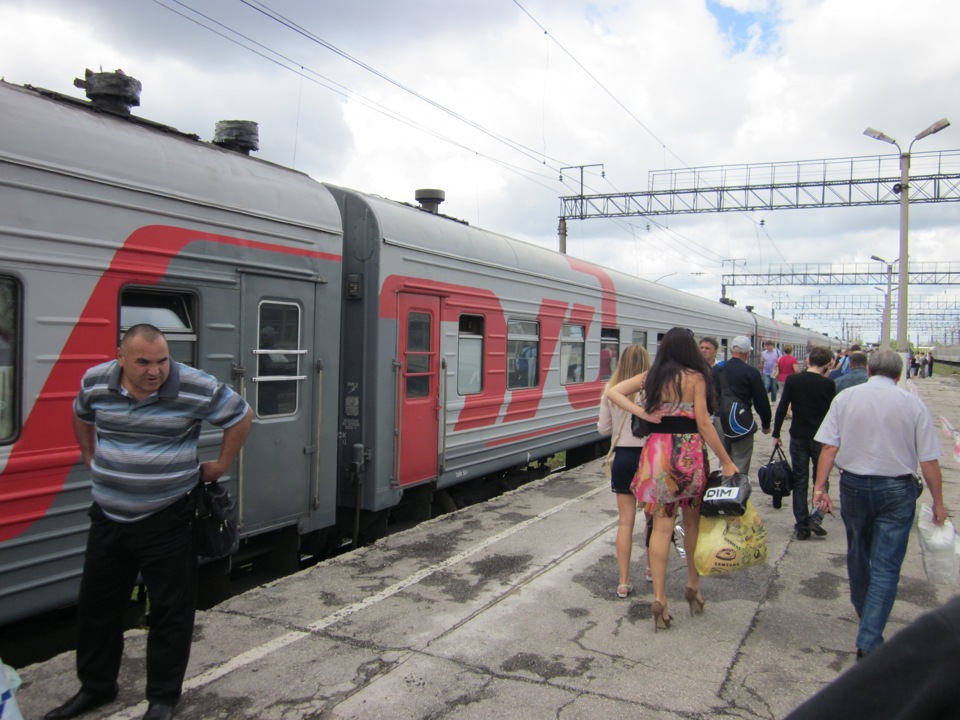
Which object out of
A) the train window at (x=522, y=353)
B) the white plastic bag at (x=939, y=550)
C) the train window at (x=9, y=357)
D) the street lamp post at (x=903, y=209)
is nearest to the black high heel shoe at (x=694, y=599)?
the white plastic bag at (x=939, y=550)

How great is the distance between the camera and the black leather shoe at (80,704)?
10.4 ft

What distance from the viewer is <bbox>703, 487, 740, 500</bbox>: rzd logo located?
4301 mm

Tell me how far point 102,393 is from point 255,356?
182cm

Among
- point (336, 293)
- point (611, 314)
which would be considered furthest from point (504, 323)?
point (611, 314)

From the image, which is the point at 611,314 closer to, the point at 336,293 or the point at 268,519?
the point at 336,293

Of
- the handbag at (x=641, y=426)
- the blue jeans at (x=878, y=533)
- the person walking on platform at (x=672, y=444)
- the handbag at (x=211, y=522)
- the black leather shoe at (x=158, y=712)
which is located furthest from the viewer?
the handbag at (x=641, y=426)

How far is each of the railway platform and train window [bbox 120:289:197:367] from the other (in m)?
1.55

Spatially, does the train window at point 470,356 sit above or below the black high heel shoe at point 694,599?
above

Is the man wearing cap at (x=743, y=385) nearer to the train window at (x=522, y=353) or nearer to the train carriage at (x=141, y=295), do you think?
the train window at (x=522, y=353)

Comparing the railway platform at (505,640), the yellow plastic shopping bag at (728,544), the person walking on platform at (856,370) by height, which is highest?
the person walking on platform at (856,370)

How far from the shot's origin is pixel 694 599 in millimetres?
4594

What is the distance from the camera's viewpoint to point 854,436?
13.6ft

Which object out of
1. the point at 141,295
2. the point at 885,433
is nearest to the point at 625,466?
the point at 885,433

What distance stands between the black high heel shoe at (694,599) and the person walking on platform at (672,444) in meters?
0.24
